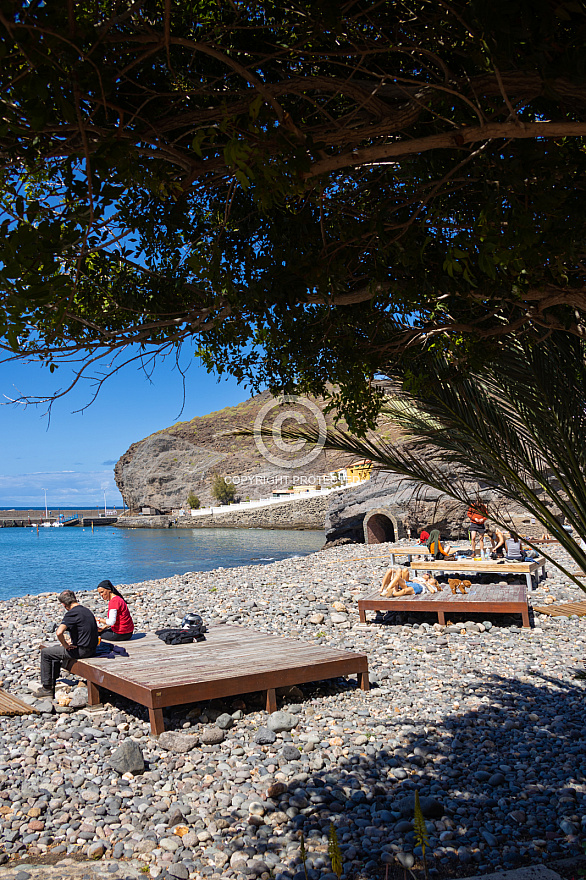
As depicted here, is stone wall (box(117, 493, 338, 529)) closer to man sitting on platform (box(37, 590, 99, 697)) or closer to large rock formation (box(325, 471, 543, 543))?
large rock formation (box(325, 471, 543, 543))

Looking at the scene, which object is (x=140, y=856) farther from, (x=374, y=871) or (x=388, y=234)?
(x=388, y=234)

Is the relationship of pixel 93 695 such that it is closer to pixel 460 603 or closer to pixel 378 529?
pixel 460 603

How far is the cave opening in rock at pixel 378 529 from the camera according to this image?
84.7ft

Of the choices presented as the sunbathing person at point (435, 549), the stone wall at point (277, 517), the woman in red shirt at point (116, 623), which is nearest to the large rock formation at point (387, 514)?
the sunbathing person at point (435, 549)

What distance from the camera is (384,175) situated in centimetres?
459

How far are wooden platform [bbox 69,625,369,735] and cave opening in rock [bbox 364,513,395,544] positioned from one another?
18.1 m

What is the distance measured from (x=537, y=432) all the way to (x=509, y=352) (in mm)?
644

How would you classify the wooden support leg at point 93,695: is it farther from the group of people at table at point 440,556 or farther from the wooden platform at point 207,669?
the group of people at table at point 440,556

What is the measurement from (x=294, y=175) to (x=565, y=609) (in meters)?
9.81

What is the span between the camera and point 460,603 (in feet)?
33.2

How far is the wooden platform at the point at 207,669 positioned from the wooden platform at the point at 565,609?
4.77 metres

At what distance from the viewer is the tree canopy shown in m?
2.50

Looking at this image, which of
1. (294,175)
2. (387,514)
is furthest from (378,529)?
(294,175)

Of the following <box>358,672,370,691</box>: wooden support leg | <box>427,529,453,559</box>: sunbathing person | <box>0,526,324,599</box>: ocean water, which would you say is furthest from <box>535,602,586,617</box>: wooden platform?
<box>0,526,324,599</box>: ocean water
